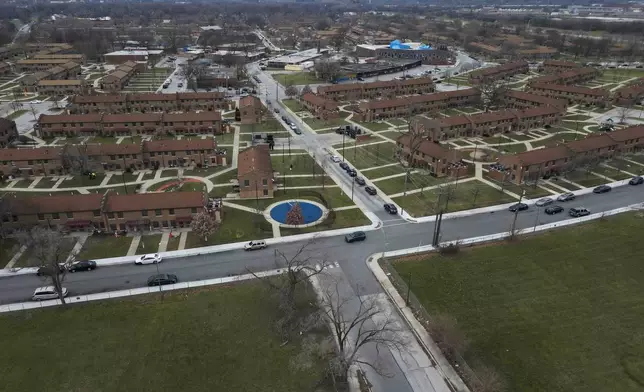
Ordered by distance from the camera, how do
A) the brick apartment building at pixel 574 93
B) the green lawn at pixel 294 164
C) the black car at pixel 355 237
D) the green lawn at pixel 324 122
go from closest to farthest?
the black car at pixel 355 237
the green lawn at pixel 294 164
the green lawn at pixel 324 122
the brick apartment building at pixel 574 93

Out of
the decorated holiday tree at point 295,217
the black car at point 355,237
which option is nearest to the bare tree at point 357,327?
the black car at point 355,237

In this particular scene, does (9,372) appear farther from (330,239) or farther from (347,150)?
(347,150)

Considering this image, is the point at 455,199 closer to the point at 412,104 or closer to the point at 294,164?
the point at 294,164

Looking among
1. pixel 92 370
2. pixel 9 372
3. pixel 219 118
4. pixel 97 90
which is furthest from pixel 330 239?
pixel 97 90

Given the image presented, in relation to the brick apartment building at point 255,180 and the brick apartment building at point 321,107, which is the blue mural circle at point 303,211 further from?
the brick apartment building at point 321,107

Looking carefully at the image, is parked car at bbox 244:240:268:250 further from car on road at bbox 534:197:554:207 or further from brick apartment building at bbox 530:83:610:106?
brick apartment building at bbox 530:83:610:106
